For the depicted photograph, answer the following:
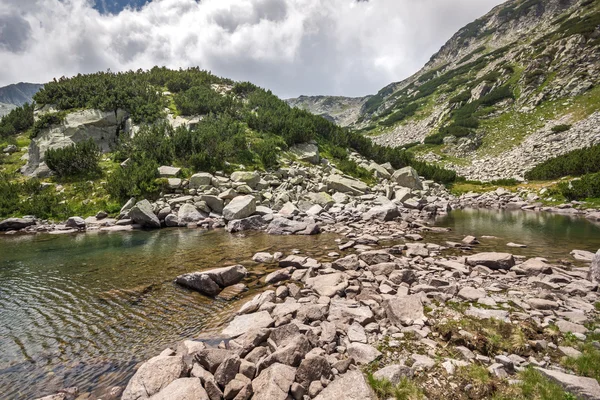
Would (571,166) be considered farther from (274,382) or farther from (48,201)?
(48,201)

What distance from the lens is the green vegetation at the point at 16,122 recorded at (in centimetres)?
4197

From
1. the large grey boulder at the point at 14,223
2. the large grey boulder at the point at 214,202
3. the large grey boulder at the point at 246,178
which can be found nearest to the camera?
the large grey boulder at the point at 14,223

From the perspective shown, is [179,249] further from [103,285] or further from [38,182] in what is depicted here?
[38,182]

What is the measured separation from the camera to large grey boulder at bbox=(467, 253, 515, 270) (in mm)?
10664

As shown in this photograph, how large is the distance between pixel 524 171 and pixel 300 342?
5661 centimetres

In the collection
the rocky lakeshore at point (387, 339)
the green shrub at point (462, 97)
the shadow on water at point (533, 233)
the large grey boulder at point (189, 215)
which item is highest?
the green shrub at point (462, 97)

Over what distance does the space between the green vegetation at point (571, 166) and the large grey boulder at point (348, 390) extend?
4474cm

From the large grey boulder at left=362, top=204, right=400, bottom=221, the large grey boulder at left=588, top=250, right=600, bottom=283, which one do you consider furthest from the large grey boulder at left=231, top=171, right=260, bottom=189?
the large grey boulder at left=588, top=250, right=600, bottom=283

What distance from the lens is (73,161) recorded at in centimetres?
3025

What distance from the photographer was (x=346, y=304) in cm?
777

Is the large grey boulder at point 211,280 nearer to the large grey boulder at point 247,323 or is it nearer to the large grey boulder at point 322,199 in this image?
the large grey boulder at point 247,323

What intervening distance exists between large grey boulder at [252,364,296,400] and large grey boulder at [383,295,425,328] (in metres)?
3.13

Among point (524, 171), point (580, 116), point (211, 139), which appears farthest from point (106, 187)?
point (580, 116)

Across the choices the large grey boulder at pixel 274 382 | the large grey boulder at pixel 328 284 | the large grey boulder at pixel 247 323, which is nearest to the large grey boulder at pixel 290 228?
the large grey boulder at pixel 328 284
